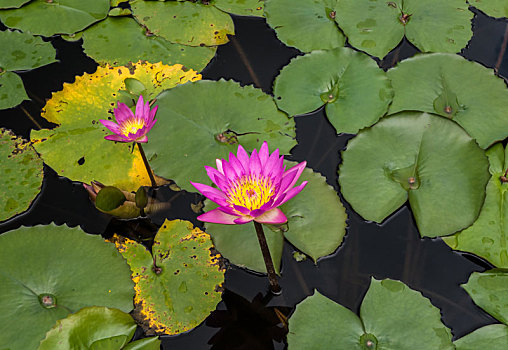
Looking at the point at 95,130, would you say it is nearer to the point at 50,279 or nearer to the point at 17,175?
the point at 17,175

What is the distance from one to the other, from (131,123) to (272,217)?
0.90 meters

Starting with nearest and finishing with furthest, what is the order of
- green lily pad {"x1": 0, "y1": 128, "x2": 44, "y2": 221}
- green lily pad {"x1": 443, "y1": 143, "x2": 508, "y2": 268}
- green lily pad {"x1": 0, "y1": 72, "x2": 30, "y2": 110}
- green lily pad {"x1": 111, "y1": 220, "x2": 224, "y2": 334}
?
1. green lily pad {"x1": 111, "y1": 220, "x2": 224, "y2": 334}
2. green lily pad {"x1": 443, "y1": 143, "x2": 508, "y2": 268}
3. green lily pad {"x1": 0, "y1": 128, "x2": 44, "y2": 221}
4. green lily pad {"x1": 0, "y1": 72, "x2": 30, "y2": 110}

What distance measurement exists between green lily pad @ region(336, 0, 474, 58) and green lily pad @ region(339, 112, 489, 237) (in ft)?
2.19

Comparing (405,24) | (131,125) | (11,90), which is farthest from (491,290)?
(11,90)

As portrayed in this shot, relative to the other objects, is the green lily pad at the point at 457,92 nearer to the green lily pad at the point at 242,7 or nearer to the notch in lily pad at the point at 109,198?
the green lily pad at the point at 242,7

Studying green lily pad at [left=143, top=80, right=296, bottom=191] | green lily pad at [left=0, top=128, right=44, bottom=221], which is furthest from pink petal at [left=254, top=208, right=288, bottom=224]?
green lily pad at [left=0, top=128, right=44, bottom=221]

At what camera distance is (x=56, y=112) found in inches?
102

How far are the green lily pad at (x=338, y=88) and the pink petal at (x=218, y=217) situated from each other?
1033 mm

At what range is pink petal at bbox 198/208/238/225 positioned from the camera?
1.71m

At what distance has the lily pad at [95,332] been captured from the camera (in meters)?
1.77

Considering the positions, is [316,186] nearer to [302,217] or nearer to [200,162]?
[302,217]

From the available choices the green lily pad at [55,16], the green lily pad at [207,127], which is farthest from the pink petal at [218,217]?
the green lily pad at [55,16]

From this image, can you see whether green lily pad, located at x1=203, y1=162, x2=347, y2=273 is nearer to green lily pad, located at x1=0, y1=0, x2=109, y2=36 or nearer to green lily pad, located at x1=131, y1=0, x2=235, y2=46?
green lily pad, located at x1=131, y1=0, x2=235, y2=46

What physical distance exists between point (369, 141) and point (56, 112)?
1669 mm
